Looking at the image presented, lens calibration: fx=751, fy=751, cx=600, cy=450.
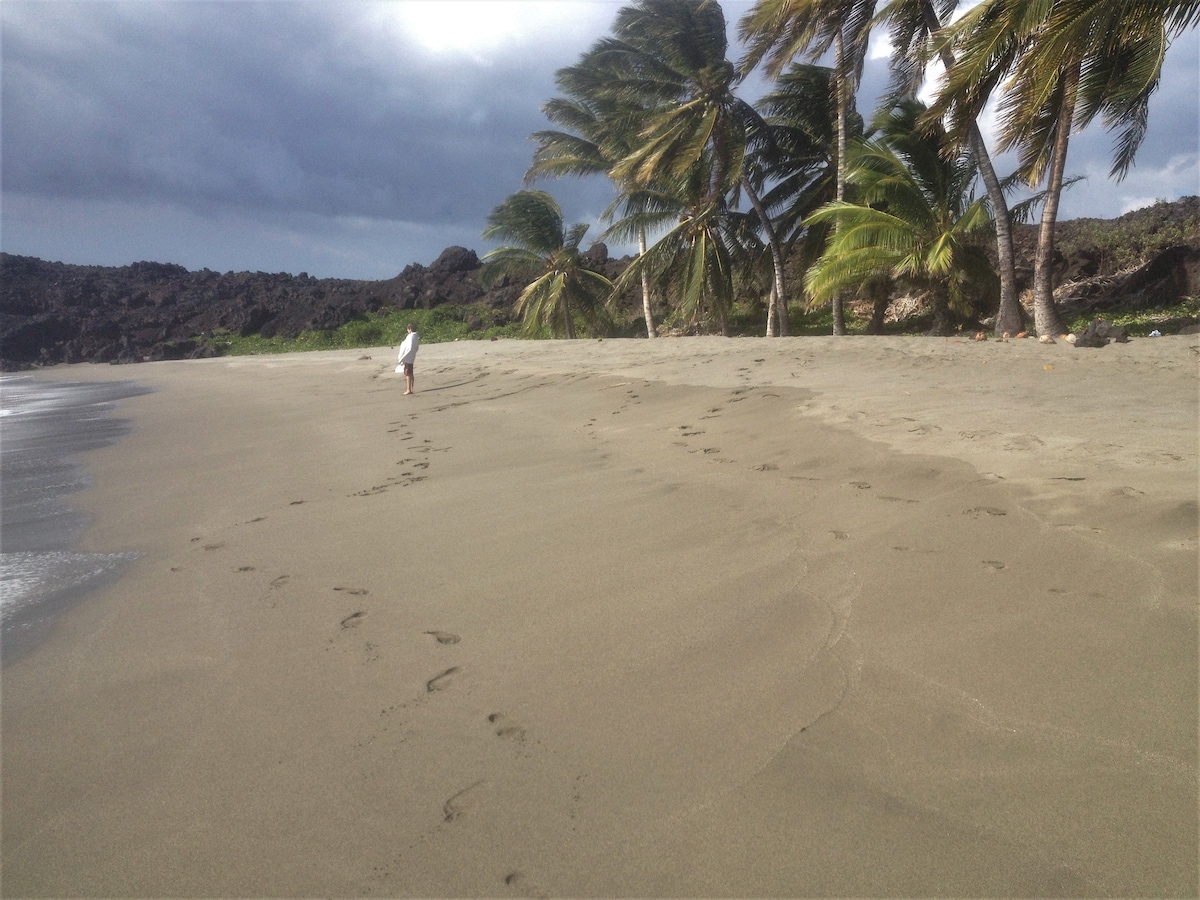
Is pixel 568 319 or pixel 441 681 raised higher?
pixel 568 319

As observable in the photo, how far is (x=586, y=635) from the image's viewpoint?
292 centimetres

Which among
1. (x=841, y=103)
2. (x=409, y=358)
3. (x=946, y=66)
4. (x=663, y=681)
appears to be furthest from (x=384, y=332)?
(x=663, y=681)

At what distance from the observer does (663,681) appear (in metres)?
2.56

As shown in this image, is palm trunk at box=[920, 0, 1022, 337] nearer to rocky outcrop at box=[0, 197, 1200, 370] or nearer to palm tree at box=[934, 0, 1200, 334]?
palm tree at box=[934, 0, 1200, 334]

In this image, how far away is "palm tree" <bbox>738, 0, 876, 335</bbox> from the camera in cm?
1277

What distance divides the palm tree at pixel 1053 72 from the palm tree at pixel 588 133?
27.3 ft

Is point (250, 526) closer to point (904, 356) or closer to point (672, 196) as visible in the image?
point (904, 356)

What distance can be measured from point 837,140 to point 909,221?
4.58m

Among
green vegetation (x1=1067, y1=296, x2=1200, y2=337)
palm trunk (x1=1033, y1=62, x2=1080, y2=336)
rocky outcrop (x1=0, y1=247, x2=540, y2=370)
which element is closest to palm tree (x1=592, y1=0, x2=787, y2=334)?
green vegetation (x1=1067, y1=296, x2=1200, y2=337)

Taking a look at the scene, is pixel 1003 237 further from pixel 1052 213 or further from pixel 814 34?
pixel 814 34

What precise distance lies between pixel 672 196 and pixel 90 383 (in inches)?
782

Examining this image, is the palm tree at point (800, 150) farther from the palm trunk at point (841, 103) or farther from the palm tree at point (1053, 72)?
the palm tree at point (1053, 72)

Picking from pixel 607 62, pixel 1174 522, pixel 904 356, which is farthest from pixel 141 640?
pixel 607 62

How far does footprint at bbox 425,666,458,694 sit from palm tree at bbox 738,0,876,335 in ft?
43.2
